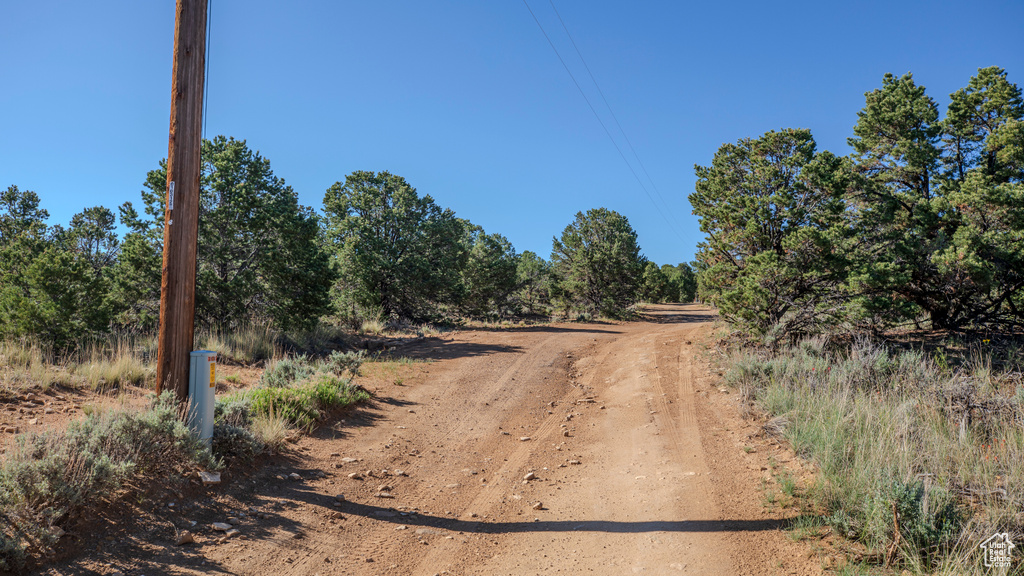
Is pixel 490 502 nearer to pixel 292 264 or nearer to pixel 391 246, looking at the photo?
pixel 292 264

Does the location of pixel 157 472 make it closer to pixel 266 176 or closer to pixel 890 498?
pixel 890 498

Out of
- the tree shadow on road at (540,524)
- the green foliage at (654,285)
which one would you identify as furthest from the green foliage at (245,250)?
the green foliage at (654,285)

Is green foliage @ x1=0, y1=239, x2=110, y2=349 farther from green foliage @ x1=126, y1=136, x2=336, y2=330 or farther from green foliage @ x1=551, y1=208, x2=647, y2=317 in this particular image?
green foliage @ x1=551, y1=208, x2=647, y2=317

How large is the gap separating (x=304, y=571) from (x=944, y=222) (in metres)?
17.3

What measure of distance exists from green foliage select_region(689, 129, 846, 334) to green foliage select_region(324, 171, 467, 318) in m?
12.9

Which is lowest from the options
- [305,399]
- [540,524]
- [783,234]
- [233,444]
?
[540,524]

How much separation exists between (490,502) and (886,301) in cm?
1119

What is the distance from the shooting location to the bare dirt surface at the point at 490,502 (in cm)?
361

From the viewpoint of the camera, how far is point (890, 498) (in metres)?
3.77

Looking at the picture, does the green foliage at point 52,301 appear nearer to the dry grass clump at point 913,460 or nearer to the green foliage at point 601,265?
the dry grass clump at point 913,460

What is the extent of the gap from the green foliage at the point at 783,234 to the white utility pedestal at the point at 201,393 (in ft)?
37.0

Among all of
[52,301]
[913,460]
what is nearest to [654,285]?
[913,460]

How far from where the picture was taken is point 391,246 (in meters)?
22.0

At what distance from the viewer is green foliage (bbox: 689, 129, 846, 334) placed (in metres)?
11.7
